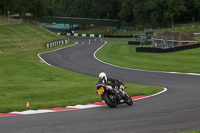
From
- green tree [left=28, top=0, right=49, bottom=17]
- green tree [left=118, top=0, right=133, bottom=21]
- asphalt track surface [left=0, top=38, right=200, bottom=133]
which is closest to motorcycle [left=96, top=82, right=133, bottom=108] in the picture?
asphalt track surface [left=0, top=38, right=200, bottom=133]

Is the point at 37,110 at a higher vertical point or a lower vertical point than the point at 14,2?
lower

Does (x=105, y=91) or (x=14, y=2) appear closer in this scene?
(x=105, y=91)

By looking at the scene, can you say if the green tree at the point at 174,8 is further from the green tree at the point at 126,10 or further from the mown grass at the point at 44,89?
the mown grass at the point at 44,89

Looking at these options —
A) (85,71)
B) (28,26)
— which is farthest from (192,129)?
(28,26)

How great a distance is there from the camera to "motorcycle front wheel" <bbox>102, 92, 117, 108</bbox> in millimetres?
16172

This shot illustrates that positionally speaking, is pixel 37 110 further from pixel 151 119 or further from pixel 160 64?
pixel 160 64

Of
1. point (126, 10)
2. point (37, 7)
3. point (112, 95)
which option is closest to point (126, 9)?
point (126, 10)

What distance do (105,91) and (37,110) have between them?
321 cm

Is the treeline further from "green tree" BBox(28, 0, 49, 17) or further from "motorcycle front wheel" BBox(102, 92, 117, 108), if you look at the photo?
"motorcycle front wheel" BBox(102, 92, 117, 108)

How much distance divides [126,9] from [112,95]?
120 m

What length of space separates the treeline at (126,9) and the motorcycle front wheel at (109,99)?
9839 cm

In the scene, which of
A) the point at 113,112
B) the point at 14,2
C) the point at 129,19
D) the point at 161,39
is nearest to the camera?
the point at 113,112

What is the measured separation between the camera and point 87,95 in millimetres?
20281

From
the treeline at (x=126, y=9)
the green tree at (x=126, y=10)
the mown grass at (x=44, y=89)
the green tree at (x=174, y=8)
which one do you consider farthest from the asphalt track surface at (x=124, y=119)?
the green tree at (x=126, y=10)
